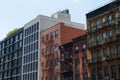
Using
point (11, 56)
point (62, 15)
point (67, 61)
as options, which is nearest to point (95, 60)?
point (67, 61)

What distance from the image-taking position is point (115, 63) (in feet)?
186

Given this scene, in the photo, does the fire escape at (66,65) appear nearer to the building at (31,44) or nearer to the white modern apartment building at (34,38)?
the building at (31,44)

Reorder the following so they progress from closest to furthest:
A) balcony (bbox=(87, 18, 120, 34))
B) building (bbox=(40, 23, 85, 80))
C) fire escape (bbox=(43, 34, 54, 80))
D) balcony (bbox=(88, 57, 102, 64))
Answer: balcony (bbox=(87, 18, 120, 34)) < balcony (bbox=(88, 57, 102, 64)) < building (bbox=(40, 23, 85, 80)) < fire escape (bbox=(43, 34, 54, 80))

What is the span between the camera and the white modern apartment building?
8819cm

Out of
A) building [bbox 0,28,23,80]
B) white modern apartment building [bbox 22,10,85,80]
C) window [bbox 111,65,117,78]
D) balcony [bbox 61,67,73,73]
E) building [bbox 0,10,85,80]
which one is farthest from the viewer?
building [bbox 0,28,23,80]

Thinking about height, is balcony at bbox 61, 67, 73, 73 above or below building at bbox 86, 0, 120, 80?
below

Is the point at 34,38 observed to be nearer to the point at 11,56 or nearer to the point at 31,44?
the point at 31,44

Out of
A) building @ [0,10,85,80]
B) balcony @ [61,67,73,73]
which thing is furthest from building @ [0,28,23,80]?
balcony @ [61,67,73,73]

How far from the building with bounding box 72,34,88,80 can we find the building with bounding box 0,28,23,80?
34655 mm

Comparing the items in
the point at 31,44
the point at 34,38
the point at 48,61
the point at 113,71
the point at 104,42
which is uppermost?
the point at 34,38

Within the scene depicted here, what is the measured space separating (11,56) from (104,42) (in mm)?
56571

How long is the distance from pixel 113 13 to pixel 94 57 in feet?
36.0

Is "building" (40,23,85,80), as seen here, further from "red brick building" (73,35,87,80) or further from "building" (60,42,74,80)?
"red brick building" (73,35,87,80)

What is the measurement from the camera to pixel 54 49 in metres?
79.8
